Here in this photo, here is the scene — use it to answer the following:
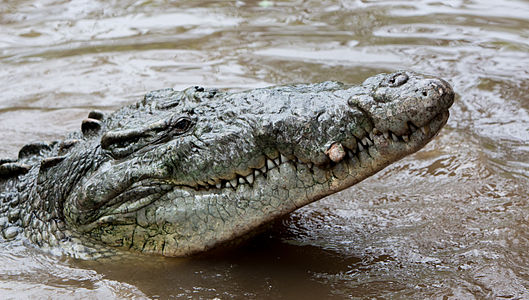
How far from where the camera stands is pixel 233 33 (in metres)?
7.71

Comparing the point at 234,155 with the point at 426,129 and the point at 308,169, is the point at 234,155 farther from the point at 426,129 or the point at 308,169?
the point at 426,129

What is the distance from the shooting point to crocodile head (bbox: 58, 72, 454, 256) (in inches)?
110

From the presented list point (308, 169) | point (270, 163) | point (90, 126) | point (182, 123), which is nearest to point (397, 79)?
point (308, 169)

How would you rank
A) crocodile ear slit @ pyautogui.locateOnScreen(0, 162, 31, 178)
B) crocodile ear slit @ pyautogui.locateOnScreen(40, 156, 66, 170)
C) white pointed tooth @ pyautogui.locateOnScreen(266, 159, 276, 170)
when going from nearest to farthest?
white pointed tooth @ pyautogui.locateOnScreen(266, 159, 276, 170)
crocodile ear slit @ pyautogui.locateOnScreen(40, 156, 66, 170)
crocodile ear slit @ pyautogui.locateOnScreen(0, 162, 31, 178)

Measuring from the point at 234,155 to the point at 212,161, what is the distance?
129 millimetres

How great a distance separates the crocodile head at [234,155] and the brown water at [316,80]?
27 cm

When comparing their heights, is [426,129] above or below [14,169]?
above

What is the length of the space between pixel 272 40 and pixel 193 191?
14.7 ft

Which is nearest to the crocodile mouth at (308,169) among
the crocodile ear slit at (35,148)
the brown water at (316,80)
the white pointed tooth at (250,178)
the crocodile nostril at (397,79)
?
the white pointed tooth at (250,178)

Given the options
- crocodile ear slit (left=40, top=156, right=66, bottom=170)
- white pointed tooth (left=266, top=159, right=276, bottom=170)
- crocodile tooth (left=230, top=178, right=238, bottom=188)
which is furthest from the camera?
crocodile ear slit (left=40, top=156, right=66, bottom=170)

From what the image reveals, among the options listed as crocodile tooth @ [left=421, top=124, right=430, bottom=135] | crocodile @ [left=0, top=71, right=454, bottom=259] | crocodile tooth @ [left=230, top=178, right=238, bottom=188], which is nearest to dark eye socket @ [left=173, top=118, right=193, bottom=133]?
crocodile @ [left=0, top=71, right=454, bottom=259]

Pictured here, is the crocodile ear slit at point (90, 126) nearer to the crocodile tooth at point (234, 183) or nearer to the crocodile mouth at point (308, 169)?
the crocodile mouth at point (308, 169)

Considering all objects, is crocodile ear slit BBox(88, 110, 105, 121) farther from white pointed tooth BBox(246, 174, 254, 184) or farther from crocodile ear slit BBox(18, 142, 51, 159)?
white pointed tooth BBox(246, 174, 254, 184)

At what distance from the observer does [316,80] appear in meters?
6.14
